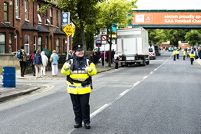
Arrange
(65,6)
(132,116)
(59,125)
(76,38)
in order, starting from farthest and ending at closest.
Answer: (76,38) → (65,6) → (132,116) → (59,125)

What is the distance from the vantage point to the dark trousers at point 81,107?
936 centimetres

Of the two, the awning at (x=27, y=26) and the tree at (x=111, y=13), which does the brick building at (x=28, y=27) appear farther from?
the tree at (x=111, y=13)

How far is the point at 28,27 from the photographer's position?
39.6 metres

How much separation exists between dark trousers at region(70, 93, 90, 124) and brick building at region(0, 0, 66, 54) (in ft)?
84.4

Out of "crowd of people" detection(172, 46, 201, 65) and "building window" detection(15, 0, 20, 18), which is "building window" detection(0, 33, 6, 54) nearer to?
"building window" detection(15, 0, 20, 18)

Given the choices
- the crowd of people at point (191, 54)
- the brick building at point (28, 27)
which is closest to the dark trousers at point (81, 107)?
the brick building at point (28, 27)

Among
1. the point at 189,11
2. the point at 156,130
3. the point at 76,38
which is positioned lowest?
the point at 156,130

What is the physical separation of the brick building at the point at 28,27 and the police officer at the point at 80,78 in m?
25.7

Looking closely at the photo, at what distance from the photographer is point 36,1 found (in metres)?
42.6

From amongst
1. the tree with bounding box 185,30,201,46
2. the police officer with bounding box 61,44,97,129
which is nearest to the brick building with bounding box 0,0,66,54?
the police officer with bounding box 61,44,97,129

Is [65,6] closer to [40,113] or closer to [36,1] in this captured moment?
[36,1]

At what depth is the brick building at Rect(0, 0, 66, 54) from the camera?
35500 mm

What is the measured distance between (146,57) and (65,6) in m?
14.7

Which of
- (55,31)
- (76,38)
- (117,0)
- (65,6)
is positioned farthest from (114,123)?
(76,38)
